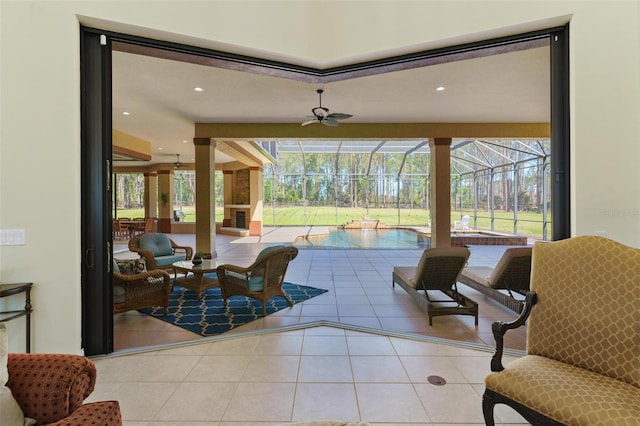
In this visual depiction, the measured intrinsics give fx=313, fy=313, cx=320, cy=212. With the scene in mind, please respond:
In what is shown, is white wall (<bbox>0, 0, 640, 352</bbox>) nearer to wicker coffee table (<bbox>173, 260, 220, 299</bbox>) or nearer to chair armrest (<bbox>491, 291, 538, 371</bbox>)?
chair armrest (<bbox>491, 291, 538, 371</bbox>)

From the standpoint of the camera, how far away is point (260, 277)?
4.02 metres

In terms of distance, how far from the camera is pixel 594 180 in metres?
2.39

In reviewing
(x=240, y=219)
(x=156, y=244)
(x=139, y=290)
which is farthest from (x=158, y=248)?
(x=240, y=219)

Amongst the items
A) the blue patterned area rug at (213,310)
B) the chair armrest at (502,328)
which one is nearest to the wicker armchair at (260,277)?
the blue patterned area rug at (213,310)

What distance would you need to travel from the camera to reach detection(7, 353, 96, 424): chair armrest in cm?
132

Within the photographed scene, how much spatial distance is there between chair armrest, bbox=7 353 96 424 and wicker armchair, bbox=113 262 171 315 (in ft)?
7.44

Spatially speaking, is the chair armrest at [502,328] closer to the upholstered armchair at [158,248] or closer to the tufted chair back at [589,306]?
the tufted chair back at [589,306]

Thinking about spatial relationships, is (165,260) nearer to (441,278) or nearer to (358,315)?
(358,315)

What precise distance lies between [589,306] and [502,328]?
49cm

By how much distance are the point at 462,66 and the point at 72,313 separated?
5.23 metres

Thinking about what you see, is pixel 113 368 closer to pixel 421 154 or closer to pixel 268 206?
pixel 268 206

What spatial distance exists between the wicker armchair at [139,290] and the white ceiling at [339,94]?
2.77 meters

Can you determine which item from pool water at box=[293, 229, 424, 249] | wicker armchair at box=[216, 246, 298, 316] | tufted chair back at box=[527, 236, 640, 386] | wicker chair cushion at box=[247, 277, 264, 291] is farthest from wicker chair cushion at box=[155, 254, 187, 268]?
tufted chair back at box=[527, 236, 640, 386]

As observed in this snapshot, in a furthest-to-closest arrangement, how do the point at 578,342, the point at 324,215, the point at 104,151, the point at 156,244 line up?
1. the point at 324,215
2. the point at 156,244
3. the point at 104,151
4. the point at 578,342
